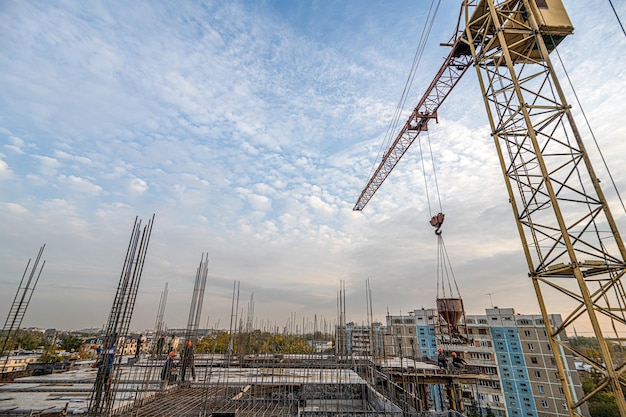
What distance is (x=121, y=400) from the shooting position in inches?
261

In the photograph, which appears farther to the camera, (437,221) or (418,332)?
(418,332)

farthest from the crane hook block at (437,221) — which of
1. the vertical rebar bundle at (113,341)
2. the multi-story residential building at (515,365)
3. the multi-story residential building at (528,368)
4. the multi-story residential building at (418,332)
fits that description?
the multi-story residential building at (418,332)

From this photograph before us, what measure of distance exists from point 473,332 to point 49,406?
36.1 meters

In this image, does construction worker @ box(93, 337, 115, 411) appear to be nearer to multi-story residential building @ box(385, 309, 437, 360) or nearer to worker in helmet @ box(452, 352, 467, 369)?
worker in helmet @ box(452, 352, 467, 369)

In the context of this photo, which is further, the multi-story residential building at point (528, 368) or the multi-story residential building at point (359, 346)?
the multi-story residential building at point (528, 368)

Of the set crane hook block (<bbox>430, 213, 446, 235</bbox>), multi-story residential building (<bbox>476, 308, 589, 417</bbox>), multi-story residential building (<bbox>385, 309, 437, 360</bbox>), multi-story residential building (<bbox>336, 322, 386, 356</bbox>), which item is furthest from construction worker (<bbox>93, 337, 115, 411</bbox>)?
multi-story residential building (<bbox>385, 309, 437, 360</bbox>)

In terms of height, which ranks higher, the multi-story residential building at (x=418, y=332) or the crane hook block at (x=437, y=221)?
the crane hook block at (x=437, y=221)

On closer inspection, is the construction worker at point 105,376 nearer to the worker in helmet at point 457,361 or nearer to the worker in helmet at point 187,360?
the worker in helmet at point 187,360

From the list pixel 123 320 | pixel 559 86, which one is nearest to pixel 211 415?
pixel 123 320

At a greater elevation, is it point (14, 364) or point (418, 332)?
point (418, 332)

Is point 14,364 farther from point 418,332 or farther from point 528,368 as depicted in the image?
point 528,368

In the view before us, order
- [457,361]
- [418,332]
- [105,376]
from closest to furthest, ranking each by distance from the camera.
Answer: [105,376] < [457,361] < [418,332]

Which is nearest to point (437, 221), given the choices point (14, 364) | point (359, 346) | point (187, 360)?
point (187, 360)

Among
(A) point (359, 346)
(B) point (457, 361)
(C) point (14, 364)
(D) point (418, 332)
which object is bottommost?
(C) point (14, 364)
